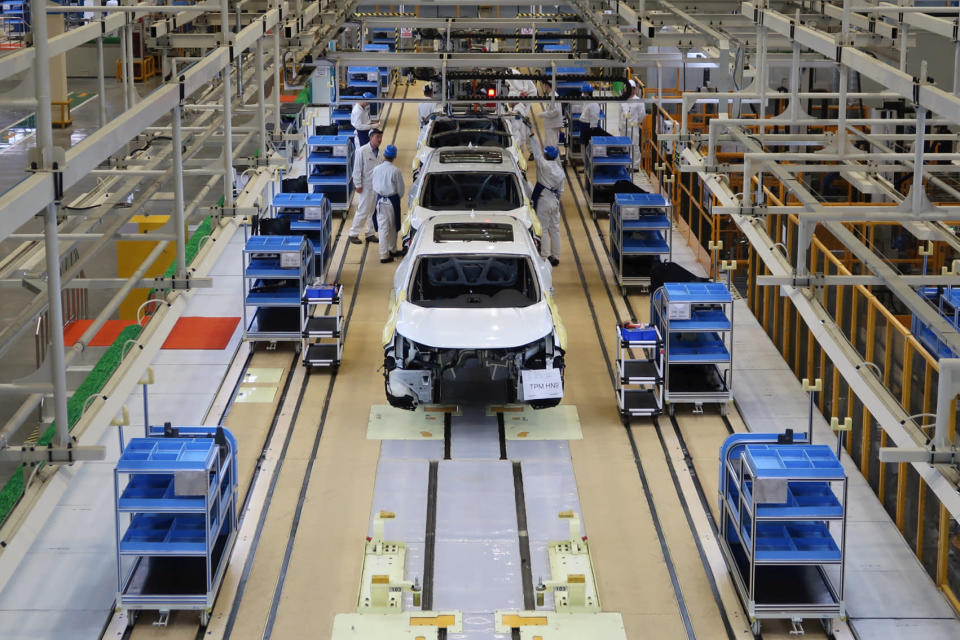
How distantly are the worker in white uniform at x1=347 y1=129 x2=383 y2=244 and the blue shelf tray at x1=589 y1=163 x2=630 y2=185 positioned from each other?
323cm

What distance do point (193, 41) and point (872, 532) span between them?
6.58 metres

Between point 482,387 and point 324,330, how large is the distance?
212cm

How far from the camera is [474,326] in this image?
35.0 feet

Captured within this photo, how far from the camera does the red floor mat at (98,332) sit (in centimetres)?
1152

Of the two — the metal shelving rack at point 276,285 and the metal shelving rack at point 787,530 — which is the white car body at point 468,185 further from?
the metal shelving rack at point 787,530

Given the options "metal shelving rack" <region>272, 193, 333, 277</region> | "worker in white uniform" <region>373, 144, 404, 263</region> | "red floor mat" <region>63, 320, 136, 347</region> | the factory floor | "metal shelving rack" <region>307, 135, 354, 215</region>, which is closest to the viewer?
the factory floor

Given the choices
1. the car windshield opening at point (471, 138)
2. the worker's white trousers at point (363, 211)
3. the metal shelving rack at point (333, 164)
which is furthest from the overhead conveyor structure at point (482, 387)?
the metal shelving rack at point (333, 164)

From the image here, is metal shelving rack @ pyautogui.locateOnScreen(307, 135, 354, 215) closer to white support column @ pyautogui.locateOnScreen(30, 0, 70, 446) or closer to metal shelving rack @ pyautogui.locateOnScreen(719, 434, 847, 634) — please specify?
metal shelving rack @ pyautogui.locateOnScreen(719, 434, 847, 634)

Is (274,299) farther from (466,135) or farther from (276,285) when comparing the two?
(466,135)

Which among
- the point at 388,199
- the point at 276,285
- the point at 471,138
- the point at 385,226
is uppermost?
the point at 471,138

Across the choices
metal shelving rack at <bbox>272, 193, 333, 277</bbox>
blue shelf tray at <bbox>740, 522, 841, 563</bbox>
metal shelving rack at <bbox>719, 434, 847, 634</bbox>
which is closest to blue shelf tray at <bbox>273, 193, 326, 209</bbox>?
metal shelving rack at <bbox>272, 193, 333, 277</bbox>

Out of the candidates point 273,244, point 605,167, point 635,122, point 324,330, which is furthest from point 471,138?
point 324,330

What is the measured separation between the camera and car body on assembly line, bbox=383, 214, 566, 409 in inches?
415

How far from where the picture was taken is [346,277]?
15.4 m
